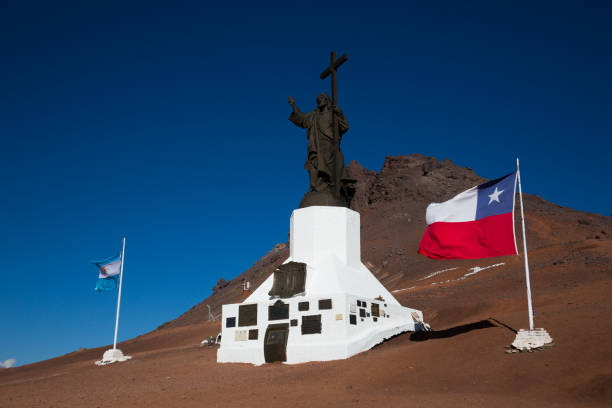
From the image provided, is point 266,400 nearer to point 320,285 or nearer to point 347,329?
point 347,329

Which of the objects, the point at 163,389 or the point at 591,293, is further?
the point at 591,293

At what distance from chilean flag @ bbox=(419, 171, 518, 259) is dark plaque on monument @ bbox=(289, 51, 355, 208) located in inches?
182

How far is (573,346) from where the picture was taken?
9.68m

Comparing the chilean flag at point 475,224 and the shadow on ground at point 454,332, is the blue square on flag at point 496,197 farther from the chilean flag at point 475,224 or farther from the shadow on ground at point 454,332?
the shadow on ground at point 454,332

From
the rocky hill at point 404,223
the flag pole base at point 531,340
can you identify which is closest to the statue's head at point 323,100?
the flag pole base at point 531,340

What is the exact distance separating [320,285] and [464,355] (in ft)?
15.8

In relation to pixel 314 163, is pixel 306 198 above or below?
below

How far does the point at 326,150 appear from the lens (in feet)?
57.2

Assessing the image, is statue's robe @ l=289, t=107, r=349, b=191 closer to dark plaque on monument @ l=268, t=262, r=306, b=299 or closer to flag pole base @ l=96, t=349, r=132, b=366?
dark plaque on monument @ l=268, t=262, r=306, b=299

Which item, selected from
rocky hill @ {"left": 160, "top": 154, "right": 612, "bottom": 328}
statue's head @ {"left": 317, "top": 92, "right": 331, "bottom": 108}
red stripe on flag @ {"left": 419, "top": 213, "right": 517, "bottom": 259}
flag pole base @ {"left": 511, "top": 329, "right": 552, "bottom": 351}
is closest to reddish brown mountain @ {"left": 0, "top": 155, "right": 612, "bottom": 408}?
flag pole base @ {"left": 511, "top": 329, "right": 552, "bottom": 351}

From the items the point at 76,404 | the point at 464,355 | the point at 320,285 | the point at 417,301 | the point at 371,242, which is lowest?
the point at 76,404

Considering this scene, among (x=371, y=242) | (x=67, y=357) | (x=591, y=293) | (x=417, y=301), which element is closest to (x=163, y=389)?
(x=591, y=293)

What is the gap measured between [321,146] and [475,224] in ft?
22.0

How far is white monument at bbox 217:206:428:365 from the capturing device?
13.2 meters
